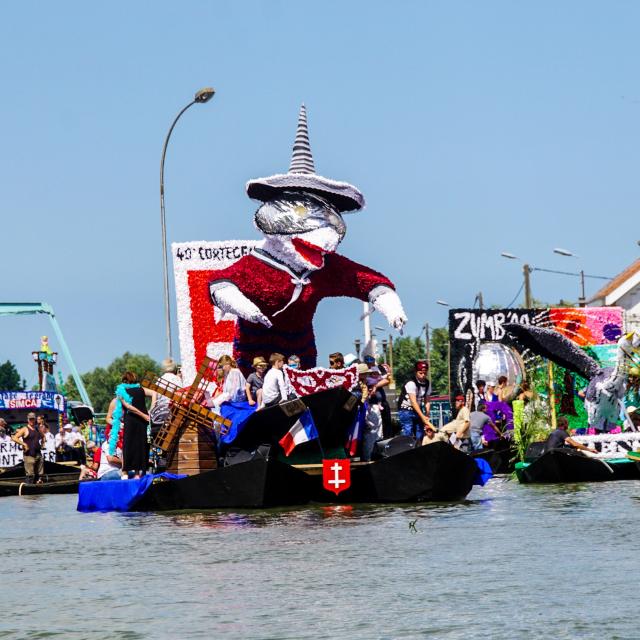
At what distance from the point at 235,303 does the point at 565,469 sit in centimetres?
688

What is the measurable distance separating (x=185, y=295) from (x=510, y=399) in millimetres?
10040

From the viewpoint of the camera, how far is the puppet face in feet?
72.8

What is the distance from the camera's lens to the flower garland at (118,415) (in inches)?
813

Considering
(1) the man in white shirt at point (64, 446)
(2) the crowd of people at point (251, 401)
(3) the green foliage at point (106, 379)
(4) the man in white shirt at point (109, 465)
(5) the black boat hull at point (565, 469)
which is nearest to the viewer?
(2) the crowd of people at point (251, 401)

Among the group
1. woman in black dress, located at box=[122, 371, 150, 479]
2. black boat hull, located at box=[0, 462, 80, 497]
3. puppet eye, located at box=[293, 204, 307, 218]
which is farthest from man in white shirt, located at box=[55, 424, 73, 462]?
puppet eye, located at box=[293, 204, 307, 218]

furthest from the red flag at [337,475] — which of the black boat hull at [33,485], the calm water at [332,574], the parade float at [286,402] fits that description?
the black boat hull at [33,485]

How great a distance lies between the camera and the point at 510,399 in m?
32.2

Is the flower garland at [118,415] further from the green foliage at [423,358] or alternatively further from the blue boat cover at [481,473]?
the green foliage at [423,358]

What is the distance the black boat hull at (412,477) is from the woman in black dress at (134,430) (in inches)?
98.1

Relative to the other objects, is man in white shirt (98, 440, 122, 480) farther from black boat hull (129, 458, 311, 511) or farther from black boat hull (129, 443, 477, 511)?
black boat hull (129, 458, 311, 511)

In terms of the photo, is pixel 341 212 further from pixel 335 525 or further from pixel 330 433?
pixel 335 525

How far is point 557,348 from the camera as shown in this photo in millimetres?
30156

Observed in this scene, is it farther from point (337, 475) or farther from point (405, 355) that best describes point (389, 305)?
point (405, 355)

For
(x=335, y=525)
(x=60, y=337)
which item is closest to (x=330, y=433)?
(x=335, y=525)
